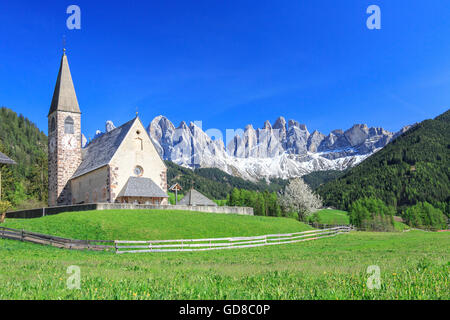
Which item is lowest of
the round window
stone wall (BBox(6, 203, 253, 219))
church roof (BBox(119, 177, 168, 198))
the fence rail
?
the fence rail

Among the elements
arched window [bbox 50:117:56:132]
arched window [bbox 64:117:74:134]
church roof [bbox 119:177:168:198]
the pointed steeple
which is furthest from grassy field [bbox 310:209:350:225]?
arched window [bbox 50:117:56:132]

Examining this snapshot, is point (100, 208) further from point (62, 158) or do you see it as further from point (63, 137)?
point (63, 137)

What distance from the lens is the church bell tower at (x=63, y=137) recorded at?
181 feet

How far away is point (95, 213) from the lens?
120 feet

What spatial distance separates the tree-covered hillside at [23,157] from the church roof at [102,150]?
20934 millimetres

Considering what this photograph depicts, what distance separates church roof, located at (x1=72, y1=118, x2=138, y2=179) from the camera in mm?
49156

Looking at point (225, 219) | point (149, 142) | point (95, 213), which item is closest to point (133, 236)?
point (95, 213)

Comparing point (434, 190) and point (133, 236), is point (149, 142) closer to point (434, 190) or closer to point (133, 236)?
point (133, 236)

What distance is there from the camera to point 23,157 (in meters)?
144

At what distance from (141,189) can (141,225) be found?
45.1 ft

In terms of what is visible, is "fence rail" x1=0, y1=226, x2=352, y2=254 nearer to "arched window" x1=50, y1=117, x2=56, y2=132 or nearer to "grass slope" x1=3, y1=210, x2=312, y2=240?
"grass slope" x1=3, y1=210, x2=312, y2=240

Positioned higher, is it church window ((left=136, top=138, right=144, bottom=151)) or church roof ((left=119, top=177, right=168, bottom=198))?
church window ((left=136, top=138, right=144, bottom=151))

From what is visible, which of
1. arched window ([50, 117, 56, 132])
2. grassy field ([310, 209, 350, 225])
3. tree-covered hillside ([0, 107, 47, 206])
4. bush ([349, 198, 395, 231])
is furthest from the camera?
grassy field ([310, 209, 350, 225])
